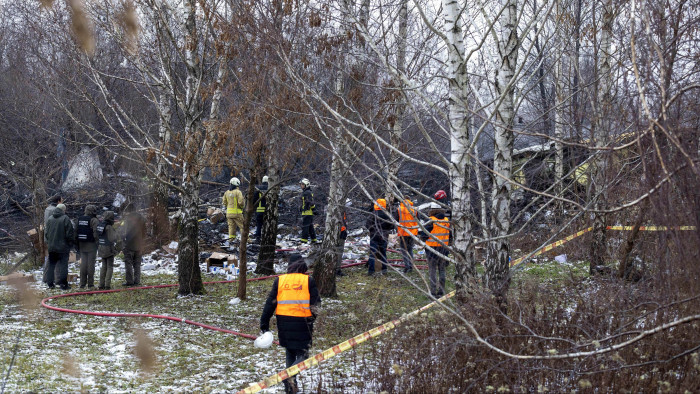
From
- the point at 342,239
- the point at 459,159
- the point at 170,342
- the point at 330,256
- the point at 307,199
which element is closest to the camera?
the point at 459,159

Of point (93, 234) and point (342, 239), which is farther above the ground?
point (93, 234)

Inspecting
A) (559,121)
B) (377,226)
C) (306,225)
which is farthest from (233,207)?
(559,121)

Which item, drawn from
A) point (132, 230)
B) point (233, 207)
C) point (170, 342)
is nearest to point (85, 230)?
point (132, 230)

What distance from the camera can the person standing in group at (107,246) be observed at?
1202 centimetres

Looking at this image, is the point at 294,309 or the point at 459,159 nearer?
the point at 294,309

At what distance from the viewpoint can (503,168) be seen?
6.90 m

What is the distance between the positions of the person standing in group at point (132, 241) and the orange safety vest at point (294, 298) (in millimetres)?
6790

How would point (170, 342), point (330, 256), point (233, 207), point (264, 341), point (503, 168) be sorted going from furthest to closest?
point (233, 207), point (330, 256), point (170, 342), point (503, 168), point (264, 341)

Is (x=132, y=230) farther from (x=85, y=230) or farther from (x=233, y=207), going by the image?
(x=233, y=207)

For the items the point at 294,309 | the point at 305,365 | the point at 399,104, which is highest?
the point at 399,104

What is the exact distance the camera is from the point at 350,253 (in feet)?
52.5

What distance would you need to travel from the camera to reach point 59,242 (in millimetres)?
12141

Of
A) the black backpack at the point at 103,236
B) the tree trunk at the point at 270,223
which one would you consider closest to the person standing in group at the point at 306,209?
the tree trunk at the point at 270,223

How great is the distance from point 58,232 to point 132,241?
4.61 ft
